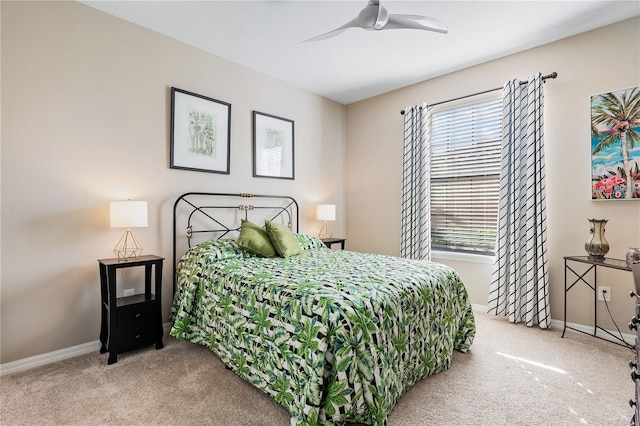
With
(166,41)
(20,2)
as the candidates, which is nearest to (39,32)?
(20,2)

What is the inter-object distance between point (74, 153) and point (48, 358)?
1.59m

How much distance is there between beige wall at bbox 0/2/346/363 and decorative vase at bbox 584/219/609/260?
3669 mm

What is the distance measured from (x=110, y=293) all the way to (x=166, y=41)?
2.36 metres

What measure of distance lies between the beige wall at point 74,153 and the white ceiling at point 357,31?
32cm

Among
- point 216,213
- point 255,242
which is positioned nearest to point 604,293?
point 255,242

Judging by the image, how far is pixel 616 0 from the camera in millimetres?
2492

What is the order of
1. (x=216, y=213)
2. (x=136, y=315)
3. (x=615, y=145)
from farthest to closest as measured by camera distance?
(x=216, y=213) < (x=615, y=145) < (x=136, y=315)

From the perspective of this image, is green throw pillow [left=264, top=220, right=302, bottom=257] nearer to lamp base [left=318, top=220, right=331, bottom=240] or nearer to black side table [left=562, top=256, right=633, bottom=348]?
lamp base [left=318, top=220, right=331, bottom=240]

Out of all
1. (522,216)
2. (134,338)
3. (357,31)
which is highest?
(357,31)

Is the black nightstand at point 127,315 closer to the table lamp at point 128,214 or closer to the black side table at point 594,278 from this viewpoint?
the table lamp at point 128,214

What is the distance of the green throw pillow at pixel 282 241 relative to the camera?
2934mm

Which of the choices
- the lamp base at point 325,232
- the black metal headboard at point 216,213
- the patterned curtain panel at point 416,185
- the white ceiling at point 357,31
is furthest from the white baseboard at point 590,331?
the black metal headboard at point 216,213

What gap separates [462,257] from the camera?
12.3 ft

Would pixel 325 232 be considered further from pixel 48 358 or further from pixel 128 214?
pixel 48 358
